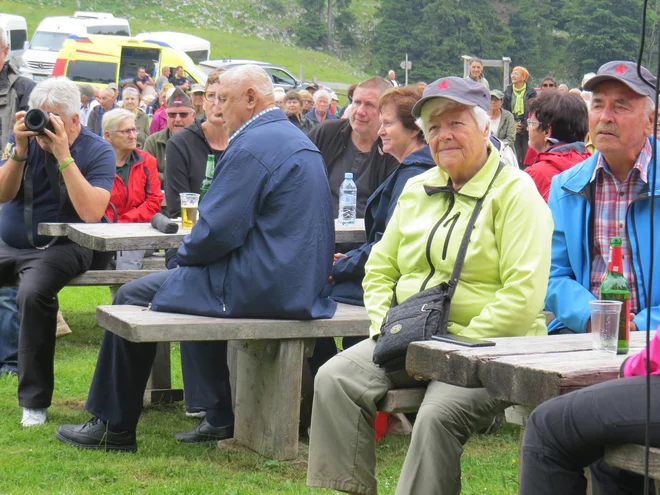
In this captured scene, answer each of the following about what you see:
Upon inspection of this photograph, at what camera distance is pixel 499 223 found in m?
3.79

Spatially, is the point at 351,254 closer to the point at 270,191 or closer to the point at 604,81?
the point at 270,191

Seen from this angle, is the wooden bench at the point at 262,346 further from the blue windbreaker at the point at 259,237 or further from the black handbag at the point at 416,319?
the black handbag at the point at 416,319

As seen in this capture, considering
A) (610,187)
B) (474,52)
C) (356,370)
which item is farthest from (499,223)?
(474,52)

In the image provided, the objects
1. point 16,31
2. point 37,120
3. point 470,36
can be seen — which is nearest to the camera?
point 37,120

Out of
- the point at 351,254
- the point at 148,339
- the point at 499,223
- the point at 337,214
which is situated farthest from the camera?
the point at 337,214

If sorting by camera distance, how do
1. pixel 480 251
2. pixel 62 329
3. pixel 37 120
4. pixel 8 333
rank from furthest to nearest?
pixel 62 329 → pixel 8 333 → pixel 37 120 → pixel 480 251

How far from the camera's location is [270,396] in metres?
4.92

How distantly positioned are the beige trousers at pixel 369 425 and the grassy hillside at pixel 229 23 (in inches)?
2043

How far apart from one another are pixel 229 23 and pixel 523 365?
71.2 meters

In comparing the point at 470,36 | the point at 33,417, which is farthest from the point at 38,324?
the point at 470,36

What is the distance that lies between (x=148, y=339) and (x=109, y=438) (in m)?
0.83

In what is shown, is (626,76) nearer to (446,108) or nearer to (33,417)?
(446,108)

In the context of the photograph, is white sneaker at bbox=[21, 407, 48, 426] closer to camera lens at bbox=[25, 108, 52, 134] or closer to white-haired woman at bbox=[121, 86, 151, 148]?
camera lens at bbox=[25, 108, 52, 134]

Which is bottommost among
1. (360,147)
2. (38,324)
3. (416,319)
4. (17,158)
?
(38,324)
